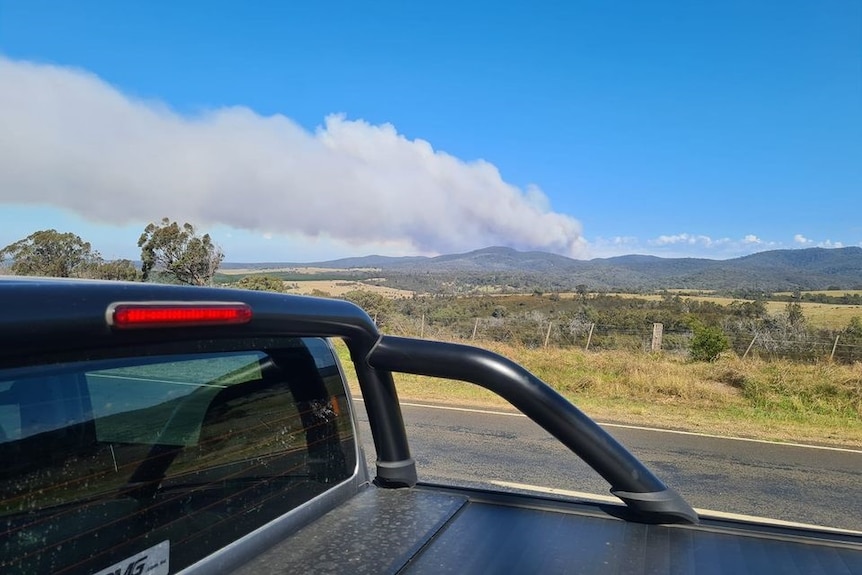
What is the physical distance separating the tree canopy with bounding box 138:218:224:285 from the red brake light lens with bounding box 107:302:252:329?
1348 centimetres

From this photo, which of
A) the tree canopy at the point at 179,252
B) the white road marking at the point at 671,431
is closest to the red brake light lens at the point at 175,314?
the white road marking at the point at 671,431

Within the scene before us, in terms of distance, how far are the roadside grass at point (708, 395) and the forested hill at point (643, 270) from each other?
1838 inches

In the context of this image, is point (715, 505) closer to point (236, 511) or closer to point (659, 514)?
point (659, 514)

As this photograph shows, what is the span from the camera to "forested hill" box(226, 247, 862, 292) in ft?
245

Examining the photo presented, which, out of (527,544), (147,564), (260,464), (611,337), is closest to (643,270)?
(611,337)

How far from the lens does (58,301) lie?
911mm

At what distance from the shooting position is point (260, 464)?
5.30 feet

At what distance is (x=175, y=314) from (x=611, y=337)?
70.5ft

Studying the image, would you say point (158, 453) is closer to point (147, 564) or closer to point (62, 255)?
point (147, 564)

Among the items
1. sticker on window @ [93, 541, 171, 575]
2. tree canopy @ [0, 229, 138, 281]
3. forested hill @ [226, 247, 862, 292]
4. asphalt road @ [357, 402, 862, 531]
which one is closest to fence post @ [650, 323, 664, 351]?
asphalt road @ [357, 402, 862, 531]

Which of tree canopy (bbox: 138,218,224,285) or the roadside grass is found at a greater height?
tree canopy (bbox: 138,218,224,285)

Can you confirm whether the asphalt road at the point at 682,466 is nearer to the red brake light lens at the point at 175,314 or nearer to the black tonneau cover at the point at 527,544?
the black tonneau cover at the point at 527,544

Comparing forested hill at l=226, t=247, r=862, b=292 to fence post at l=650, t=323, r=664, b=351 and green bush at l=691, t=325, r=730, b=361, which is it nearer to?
fence post at l=650, t=323, r=664, b=351

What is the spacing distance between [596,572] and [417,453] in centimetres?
561
